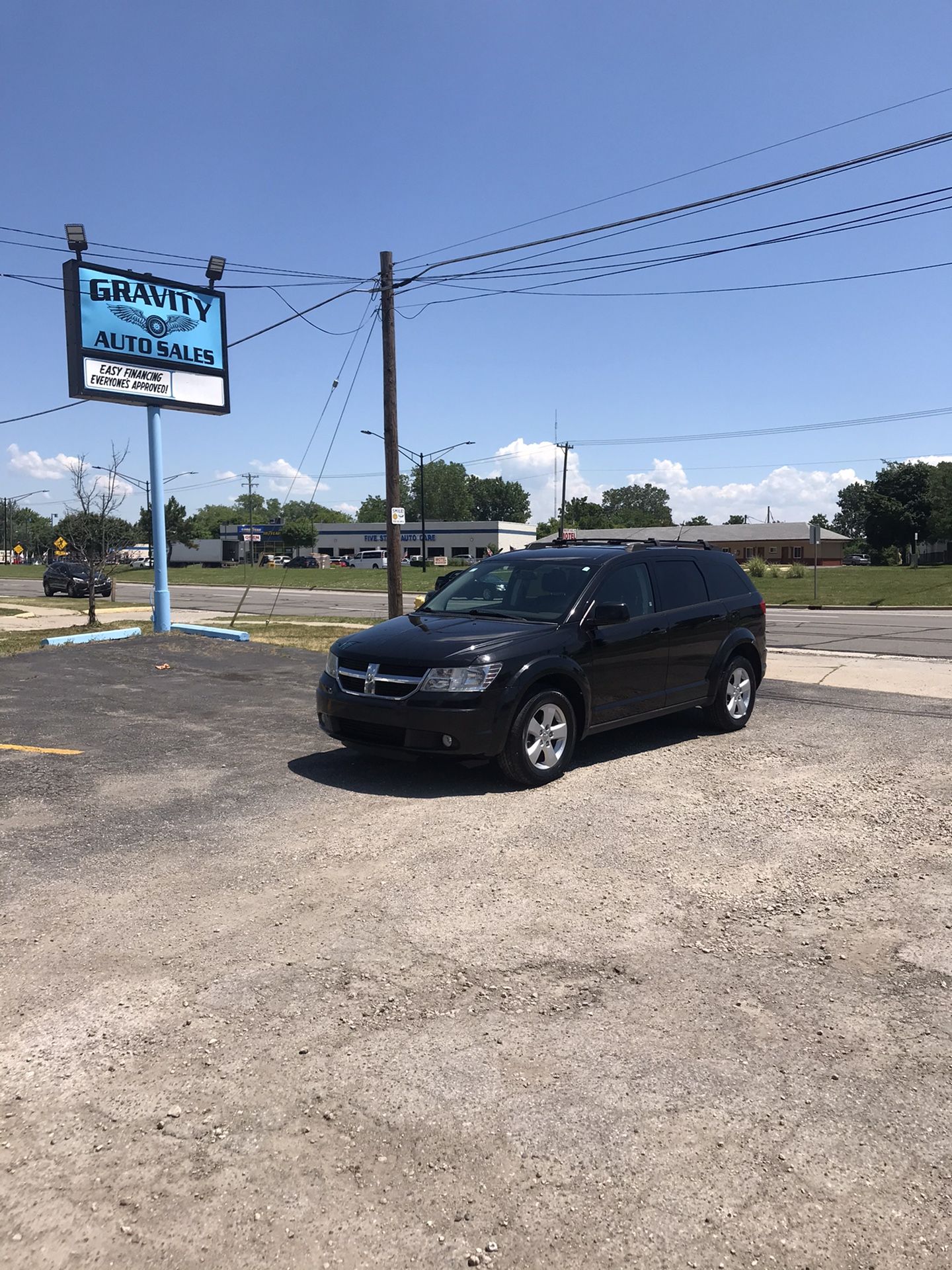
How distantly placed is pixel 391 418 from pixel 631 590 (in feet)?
35.0

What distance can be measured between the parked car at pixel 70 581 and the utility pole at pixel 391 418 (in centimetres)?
2312

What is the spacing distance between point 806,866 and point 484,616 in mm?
3359

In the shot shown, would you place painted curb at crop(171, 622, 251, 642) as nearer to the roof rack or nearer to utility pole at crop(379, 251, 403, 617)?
utility pole at crop(379, 251, 403, 617)

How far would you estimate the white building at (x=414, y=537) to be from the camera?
5020 inches

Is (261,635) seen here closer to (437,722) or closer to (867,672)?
(867,672)

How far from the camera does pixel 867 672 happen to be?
13.6 m

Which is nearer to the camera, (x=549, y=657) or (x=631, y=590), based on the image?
Answer: (x=549, y=657)

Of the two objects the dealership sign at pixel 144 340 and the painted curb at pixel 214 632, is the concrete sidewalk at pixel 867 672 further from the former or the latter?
the dealership sign at pixel 144 340

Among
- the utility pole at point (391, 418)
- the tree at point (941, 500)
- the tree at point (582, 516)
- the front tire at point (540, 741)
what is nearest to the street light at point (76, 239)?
the utility pole at point (391, 418)

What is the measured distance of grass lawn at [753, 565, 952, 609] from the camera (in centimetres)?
3428

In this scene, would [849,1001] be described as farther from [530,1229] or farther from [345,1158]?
[345,1158]

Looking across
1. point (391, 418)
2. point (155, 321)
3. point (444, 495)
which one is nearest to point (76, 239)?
point (155, 321)

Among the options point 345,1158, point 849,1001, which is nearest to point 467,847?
point 849,1001

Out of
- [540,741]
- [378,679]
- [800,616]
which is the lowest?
[800,616]
